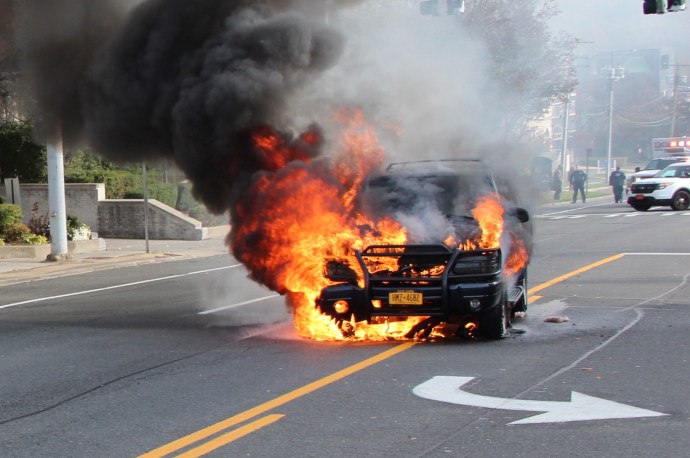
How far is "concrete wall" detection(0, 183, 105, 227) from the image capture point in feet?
84.4

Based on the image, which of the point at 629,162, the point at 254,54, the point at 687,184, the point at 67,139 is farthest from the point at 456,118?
the point at 629,162

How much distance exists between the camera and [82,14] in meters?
13.0

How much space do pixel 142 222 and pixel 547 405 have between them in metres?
20.3

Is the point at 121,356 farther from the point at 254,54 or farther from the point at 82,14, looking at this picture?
the point at 82,14

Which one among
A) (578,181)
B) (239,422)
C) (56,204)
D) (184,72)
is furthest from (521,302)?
(578,181)

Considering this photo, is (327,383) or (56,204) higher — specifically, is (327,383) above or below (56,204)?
below

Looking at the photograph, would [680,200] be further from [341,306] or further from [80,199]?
[341,306]

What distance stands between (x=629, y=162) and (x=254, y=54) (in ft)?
299

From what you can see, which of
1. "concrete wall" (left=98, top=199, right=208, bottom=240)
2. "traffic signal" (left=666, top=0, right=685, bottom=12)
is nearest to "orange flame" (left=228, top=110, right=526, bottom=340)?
"traffic signal" (left=666, top=0, right=685, bottom=12)

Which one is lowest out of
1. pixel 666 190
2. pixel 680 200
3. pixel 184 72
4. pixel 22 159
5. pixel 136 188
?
pixel 680 200

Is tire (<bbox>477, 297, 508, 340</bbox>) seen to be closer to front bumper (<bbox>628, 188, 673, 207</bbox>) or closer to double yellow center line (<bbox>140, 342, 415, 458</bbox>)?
double yellow center line (<bbox>140, 342, 415, 458</bbox>)

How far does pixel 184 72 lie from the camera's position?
1134 cm

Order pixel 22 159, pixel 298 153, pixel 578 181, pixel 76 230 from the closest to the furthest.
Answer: pixel 298 153, pixel 76 230, pixel 22 159, pixel 578 181

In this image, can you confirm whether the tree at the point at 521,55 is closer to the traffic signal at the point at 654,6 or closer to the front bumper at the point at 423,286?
the traffic signal at the point at 654,6
